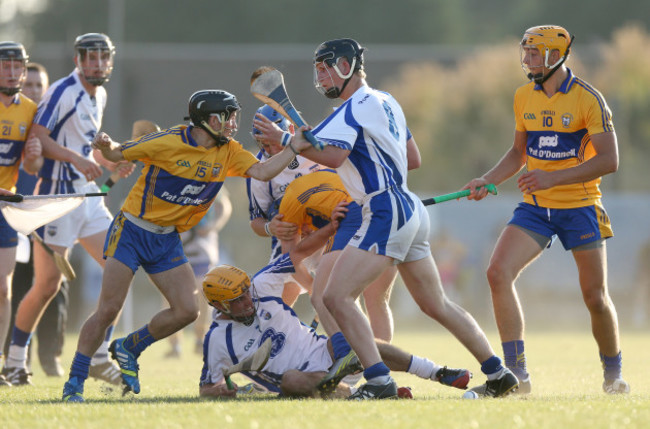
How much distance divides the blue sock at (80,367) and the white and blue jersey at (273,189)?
1.78m

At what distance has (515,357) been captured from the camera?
8719mm

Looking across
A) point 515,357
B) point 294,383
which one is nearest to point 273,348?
point 294,383

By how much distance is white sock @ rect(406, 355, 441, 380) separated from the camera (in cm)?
790

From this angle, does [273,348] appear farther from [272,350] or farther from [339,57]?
[339,57]

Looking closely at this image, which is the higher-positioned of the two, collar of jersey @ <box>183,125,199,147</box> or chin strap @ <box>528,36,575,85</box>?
chin strap @ <box>528,36,575,85</box>

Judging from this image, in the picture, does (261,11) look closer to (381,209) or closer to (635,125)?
(635,125)

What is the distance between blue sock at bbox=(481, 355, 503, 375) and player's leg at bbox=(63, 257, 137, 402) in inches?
97.5

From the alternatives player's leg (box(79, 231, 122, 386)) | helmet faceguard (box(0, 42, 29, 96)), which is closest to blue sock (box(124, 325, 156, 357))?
player's leg (box(79, 231, 122, 386))

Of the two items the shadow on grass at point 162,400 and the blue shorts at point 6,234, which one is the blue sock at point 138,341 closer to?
the shadow on grass at point 162,400

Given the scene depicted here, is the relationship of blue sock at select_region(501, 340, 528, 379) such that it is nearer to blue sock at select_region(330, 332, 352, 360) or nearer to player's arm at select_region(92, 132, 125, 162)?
blue sock at select_region(330, 332, 352, 360)

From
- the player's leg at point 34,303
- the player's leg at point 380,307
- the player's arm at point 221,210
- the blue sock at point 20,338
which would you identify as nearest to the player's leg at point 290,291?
the player's leg at point 380,307

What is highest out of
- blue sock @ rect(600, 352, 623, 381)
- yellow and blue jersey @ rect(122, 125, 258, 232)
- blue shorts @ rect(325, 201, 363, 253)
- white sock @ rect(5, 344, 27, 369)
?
yellow and blue jersey @ rect(122, 125, 258, 232)

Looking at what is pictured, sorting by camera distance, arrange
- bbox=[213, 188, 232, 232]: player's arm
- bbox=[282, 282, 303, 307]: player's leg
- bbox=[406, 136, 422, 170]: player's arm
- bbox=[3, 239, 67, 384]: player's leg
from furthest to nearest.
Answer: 1. bbox=[213, 188, 232, 232]: player's arm
2. bbox=[3, 239, 67, 384]: player's leg
3. bbox=[282, 282, 303, 307]: player's leg
4. bbox=[406, 136, 422, 170]: player's arm

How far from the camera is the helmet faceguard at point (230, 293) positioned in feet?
26.3
